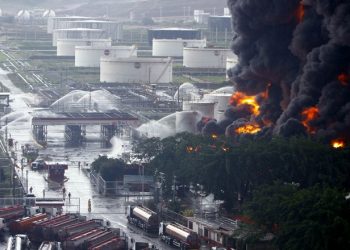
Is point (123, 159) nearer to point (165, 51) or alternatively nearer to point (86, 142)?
point (86, 142)

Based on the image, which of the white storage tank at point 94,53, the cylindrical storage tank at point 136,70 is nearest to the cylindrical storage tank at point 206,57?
the white storage tank at point 94,53

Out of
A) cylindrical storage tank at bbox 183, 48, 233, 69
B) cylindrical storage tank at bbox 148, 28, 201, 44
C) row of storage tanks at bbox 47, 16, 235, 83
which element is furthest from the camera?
cylindrical storage tank at bbox 148, 28, 201, 44

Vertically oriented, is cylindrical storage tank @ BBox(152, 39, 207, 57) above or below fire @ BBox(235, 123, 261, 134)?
below

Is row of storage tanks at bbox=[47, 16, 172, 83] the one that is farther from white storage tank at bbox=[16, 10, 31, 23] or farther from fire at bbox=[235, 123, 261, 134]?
fire at bbox=[235, 123, 261, 134]

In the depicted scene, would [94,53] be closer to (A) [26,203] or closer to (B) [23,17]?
(B) [23,17]

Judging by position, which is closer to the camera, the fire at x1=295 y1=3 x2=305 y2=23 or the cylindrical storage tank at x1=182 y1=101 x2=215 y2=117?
the fire at x1=295 y1=3 x2=305 y2=23

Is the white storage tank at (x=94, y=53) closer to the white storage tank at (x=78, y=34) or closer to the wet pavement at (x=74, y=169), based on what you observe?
the white storage tank at (x=78, y=34)

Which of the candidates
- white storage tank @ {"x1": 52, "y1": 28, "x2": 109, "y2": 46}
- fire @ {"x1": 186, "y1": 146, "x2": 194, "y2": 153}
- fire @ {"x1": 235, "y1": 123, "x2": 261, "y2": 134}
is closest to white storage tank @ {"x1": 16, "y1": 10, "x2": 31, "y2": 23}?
white storage tank @ {"x1": 52, "y1": 28, "x2": 109, "y2": 46}
